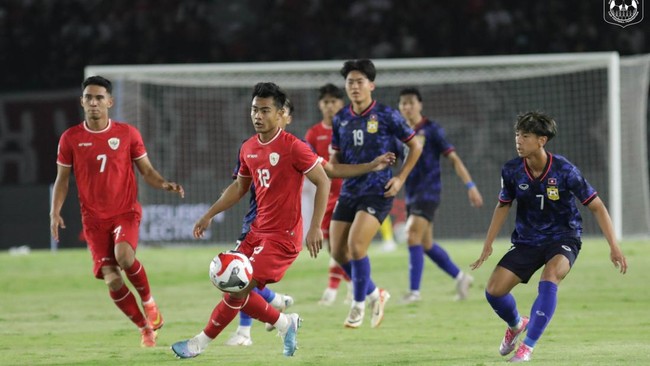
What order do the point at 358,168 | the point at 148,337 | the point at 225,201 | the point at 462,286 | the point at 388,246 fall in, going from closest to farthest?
the point at 225,201, the point at 358,168, the point at 148,337, the point at 462,286, the point at 388,246

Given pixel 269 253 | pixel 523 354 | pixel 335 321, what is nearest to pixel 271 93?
pixel 269 253

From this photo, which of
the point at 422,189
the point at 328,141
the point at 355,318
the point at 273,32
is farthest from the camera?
the point at 273,32

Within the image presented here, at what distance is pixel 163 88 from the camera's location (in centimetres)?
2211

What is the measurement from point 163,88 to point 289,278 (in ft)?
23.9

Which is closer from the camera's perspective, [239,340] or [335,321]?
[239,340]

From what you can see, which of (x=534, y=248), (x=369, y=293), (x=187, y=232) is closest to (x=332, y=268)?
(x=369, y=293)

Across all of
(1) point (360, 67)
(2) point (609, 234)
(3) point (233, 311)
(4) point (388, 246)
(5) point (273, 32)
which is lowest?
(4) point (388, 246)

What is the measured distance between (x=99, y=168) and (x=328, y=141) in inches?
144

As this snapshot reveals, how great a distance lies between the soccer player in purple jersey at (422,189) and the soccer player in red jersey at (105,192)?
4148 millimetres

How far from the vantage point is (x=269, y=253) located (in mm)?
7953

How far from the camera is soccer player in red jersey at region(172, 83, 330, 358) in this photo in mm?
7910

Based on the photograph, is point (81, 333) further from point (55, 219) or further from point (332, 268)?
point (332, 268)

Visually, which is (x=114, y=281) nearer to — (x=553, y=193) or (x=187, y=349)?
(x=187, y=349)
